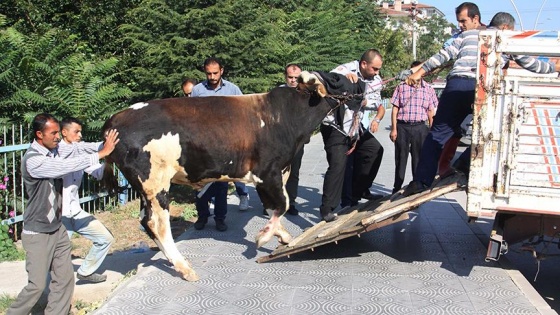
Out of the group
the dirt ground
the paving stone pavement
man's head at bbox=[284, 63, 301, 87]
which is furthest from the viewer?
man's head at bbox=[284, 63, 301, 87]

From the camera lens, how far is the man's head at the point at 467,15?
5891 mm

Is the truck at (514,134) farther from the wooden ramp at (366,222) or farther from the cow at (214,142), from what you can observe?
the cow at (214,142)

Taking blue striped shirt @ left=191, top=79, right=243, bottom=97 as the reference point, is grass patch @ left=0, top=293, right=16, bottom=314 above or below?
below

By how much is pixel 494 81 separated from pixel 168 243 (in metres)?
3.30

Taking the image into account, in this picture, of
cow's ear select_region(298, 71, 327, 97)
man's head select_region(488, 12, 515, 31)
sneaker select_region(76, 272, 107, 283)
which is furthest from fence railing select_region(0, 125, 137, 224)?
man's head select_region(488, 12, 515, 31)

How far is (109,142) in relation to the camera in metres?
5.09

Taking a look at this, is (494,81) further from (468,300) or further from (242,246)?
(242,246)

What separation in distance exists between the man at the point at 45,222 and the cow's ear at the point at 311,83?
2.20 m

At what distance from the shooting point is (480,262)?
6059 mm

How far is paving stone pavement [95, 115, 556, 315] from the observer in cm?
480

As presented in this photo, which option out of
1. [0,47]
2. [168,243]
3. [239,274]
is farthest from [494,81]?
[0,47]

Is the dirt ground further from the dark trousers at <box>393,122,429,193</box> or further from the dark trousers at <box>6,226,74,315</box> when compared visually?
the dark trousers at <box>393,122,429,193</box>

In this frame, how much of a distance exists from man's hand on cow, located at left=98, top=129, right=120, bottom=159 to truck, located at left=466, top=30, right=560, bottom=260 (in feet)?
10.5

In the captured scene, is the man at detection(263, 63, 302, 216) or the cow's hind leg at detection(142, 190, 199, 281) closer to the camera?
the cow's hind leg at detection(142, 190, 199, 281)
